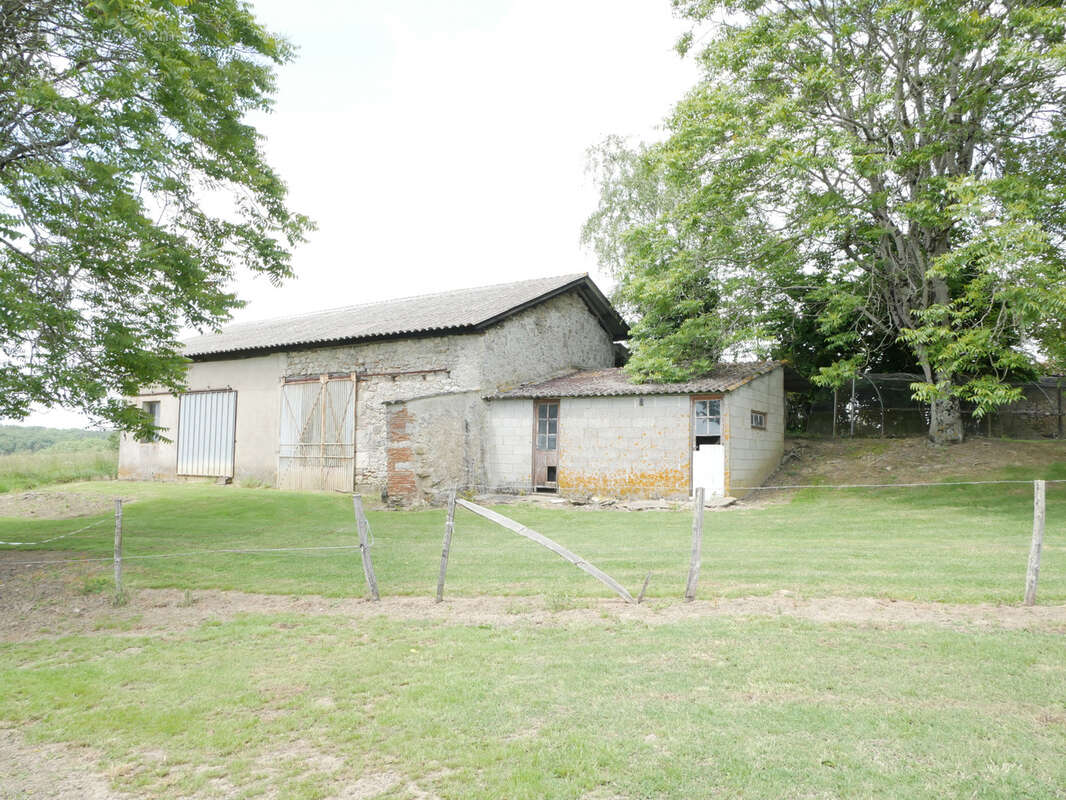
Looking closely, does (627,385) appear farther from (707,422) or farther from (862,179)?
(862,179)

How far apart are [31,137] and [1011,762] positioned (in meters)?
13.9

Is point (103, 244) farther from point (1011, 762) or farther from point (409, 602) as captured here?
point (1011, 762)

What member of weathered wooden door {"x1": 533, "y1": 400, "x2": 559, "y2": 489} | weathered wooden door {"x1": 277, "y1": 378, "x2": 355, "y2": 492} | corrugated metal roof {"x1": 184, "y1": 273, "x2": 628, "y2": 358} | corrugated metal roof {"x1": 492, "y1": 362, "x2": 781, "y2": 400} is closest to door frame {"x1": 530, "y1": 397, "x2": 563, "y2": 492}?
weathered wooden door {"x1": 533, "y1": 400, "x2": 559, "y2": 489}

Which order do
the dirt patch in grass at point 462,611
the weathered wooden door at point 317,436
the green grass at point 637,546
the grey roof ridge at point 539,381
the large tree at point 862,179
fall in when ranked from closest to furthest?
1. the dirt patch in grass at point 462,611
2. the green grass at point 637,546
3. the large tree at point 862,179
4. the grey roof ridge at point 539,381
5. the weathered wooden door at point 317,436

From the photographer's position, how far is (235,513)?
1667 cm

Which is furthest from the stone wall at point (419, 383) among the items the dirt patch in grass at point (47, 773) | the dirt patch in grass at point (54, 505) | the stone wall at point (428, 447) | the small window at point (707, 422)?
the dirt patch in grass at point (47, 773)

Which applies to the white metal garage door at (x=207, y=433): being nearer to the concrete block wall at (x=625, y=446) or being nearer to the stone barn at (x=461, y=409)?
the stone barn at (x=461, y=409)

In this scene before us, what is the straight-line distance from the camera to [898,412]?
78.2ft

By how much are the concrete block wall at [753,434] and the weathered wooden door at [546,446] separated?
4.77 m

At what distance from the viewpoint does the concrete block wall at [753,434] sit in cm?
1795

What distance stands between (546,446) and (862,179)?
11.9 m

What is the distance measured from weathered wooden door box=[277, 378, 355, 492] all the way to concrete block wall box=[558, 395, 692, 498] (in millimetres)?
6709

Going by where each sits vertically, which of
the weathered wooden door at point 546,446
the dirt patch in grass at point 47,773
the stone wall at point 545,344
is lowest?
the dirt patch in grass at point 47,773

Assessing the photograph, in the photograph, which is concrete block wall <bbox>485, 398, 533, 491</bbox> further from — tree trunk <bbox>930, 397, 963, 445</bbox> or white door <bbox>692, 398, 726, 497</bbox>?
tree trunk <bbox>930, 397, 963, 445</bbox>
